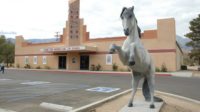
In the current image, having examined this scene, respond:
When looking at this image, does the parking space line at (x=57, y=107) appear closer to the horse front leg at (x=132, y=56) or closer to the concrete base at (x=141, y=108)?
the concrete base at (x=141, y=108)

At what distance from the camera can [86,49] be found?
29656 millimetres

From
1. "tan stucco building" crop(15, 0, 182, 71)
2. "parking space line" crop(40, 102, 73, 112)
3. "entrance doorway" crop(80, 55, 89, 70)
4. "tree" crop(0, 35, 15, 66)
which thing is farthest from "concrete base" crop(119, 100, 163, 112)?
"tree" crop(0, 35, 15, 66)

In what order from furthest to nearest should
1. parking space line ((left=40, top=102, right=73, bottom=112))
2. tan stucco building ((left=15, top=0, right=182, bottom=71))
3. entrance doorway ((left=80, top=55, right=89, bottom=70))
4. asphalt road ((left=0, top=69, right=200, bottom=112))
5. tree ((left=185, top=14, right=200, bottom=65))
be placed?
entrance doorway ((left=80, top=55, right=89, bottom=70))
tree ((left=185, top=14, right=200, bottom=65))
tan stucco building ((left=15, top=0, right=182, bottom=71))
asphalt road ((left=0, top=69, right=200, bottom=112))
parking space line ((left=40, top=102, right=73, bottom=112))

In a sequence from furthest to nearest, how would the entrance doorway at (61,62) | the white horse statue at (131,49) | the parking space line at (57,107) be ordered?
the entrance doorway at (61,62), the parking space line at (57,107), the white horse statue at (131,49)

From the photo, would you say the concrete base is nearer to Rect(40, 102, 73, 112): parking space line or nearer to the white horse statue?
the white horse statue

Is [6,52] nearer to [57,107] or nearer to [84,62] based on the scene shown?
[84,62]

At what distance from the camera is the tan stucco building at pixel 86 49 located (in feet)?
87.5

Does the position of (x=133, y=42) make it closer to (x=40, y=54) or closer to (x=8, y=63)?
(x=40, y=54)

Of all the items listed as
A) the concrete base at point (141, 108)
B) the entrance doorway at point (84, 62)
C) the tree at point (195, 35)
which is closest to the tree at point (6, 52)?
the entrance doorway at point (84, 62)

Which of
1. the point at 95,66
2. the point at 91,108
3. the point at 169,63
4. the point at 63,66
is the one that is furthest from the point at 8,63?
the point at 91,108

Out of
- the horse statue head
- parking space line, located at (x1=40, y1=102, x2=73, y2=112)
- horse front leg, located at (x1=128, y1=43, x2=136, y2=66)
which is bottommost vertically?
parking space line, located at (x1=40, y1=102, x2=73, y2=112)

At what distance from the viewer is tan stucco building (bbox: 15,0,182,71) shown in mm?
26672

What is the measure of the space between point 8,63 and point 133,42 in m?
54.9

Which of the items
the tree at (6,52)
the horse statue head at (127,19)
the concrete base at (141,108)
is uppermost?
the tree at (6,52)
